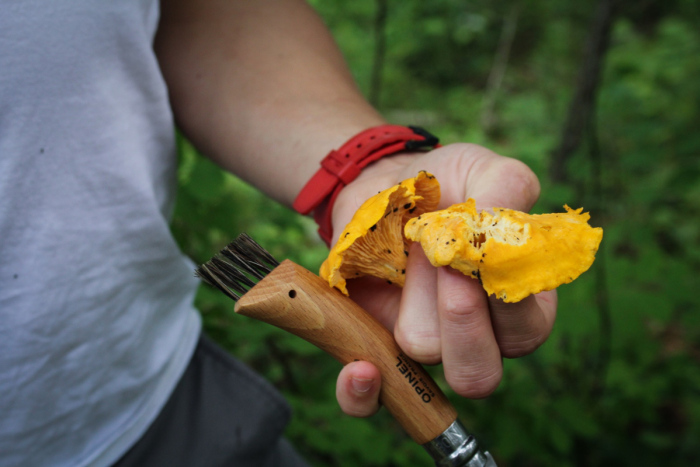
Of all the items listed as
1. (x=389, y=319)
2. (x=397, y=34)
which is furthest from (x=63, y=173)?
(x=397, y=34)

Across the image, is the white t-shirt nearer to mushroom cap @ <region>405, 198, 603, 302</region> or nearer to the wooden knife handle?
the wooden knife handle

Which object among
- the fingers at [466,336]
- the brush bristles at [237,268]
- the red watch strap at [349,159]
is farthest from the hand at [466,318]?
the brush bristles at [237,268]

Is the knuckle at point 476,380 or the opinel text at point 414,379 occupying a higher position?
the knuckle at point 476,380

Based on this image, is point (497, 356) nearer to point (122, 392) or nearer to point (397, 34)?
point (122, 392)

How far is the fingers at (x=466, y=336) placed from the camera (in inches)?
43.9

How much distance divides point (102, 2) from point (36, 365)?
1115 millimetres

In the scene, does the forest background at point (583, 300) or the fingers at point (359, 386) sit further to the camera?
the forest background at point (583, 300)

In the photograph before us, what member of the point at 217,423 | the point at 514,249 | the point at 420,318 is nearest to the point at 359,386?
the point at 420,318

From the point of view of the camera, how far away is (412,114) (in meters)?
8.10

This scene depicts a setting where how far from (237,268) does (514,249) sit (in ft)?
2.51

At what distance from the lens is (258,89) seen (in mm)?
1768

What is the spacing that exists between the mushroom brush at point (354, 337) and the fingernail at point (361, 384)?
6 cm

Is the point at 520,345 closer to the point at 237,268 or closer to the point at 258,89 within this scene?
the point at 237,268

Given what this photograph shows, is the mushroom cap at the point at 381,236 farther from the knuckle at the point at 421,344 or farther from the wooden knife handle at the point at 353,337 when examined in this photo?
the knuckle at the point at 421,344
